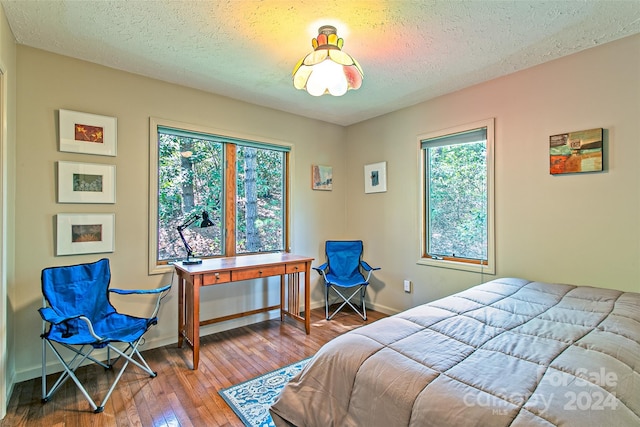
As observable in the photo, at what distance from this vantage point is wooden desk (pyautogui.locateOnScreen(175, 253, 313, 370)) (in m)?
2.58

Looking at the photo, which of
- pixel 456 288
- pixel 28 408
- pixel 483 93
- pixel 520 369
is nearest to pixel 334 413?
pixel 520 369

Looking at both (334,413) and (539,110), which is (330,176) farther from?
(334,413)

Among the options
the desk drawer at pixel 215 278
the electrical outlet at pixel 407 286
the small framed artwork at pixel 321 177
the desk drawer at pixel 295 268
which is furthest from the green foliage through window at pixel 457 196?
the desk drawer at pixel 215 278

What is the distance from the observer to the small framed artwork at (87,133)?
2473 millimetres

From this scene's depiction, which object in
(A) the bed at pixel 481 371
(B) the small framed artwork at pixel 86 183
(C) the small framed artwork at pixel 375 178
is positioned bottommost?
(A) the bed at pixel 481 371

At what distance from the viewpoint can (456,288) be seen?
3.21 meters

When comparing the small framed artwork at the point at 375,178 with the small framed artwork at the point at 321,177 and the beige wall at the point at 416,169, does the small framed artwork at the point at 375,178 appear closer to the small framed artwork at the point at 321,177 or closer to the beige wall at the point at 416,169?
the beige wall at the point at 416,169

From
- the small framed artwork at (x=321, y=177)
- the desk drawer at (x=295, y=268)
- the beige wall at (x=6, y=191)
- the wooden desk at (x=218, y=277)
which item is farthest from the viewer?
the small framed artwork at (x=321, y=177)

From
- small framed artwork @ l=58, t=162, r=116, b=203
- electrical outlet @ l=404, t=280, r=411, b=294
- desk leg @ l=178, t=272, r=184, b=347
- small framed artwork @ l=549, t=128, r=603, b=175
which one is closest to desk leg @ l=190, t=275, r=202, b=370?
desk leg @ l=178, t=272, r=184, b=347

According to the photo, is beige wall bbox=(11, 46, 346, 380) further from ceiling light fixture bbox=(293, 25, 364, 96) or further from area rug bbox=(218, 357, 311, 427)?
ceiling light fixture bbox=(293, 25, 364, 96)

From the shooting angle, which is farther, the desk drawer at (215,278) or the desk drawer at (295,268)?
the desk drawer at (295,268)

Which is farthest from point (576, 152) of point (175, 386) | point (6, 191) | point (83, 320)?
point (6, 191)

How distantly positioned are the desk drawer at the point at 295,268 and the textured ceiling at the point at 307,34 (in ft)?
5.93

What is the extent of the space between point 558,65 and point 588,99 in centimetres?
38
